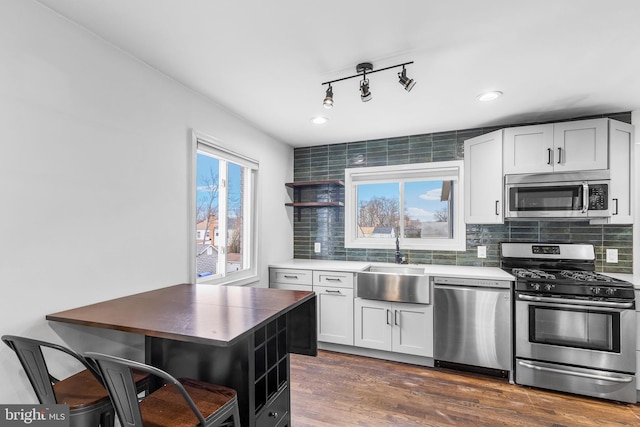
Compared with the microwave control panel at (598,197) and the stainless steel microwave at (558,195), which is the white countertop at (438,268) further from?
the microwave control panel at (598,197)

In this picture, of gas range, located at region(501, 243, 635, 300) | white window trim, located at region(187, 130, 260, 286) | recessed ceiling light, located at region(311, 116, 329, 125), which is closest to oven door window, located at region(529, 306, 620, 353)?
gas range, located at region(501, 243, 635, 300)

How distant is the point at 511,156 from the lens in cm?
295

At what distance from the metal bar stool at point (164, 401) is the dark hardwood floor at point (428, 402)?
3.34 ft

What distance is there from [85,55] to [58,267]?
1.13 m

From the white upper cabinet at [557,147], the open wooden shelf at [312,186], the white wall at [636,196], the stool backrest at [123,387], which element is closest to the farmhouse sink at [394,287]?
the open wooden shelf at [312,186]

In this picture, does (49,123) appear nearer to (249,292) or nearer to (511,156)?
(249,292)

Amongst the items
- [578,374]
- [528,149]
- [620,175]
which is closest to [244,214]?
[528,149]

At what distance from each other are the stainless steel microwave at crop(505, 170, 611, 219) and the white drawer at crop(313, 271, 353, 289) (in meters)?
1.66

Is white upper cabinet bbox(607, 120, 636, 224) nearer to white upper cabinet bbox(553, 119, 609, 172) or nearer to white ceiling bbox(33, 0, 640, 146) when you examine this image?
white upper cabinet bbox(553, 119, 609, 172)

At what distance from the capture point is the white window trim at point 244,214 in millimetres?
2375

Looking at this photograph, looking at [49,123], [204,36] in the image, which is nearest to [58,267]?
[49,123]

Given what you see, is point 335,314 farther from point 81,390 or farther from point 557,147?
point 557,147

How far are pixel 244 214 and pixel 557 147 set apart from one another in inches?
120

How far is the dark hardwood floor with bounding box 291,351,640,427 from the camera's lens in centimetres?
217
